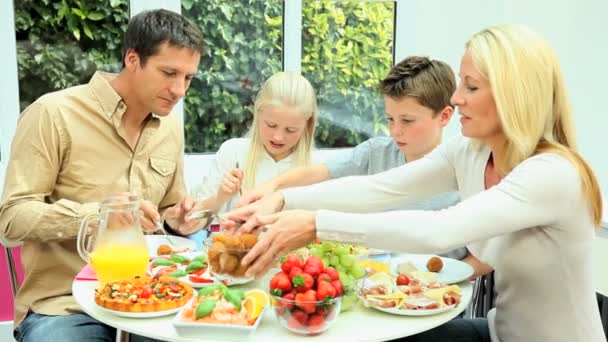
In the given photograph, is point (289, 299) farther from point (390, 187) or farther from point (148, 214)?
point (390, 187)

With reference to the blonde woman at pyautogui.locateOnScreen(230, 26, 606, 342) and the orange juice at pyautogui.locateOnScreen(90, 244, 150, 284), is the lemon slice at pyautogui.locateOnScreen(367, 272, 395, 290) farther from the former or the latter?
the orange juice at pyautogui.locateOnScreen(90, 244, 150, 284)

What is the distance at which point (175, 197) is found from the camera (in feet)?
7.38

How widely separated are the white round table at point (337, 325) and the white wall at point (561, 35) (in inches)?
76.1

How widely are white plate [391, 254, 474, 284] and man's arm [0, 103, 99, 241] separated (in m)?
0.79

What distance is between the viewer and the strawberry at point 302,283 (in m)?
1.30

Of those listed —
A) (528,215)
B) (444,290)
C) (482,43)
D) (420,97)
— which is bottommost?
(444,290)

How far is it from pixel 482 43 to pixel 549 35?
1.88 meters

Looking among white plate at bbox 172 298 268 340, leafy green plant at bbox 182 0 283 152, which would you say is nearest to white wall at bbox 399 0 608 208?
leafy green plant at bbox 182 0 283 152

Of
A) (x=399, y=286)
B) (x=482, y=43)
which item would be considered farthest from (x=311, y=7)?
(x=399, y=286)

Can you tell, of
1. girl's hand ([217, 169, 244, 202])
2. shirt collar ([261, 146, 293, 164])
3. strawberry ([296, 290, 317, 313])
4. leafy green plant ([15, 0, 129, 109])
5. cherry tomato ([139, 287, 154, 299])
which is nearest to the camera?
strawberry ([296, 290, 317, 313])

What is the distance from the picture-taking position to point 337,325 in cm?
138

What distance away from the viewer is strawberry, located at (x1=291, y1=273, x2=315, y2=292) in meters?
1.30

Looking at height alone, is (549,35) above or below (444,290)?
above

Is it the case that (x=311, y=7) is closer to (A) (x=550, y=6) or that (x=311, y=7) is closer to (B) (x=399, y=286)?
(A) (x=550, y=6)
